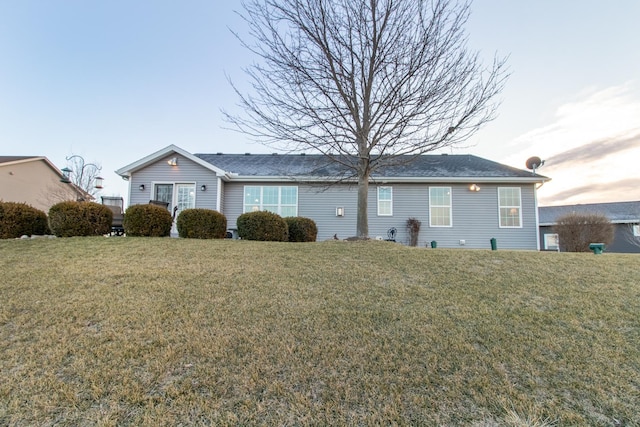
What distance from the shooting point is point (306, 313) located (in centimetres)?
370

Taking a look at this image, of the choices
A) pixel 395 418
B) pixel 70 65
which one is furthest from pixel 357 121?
pixel 70 65

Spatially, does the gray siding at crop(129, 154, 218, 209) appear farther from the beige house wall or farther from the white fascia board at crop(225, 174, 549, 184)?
the beige house wall

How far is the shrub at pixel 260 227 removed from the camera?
8.60 meters

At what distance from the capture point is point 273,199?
41.8ft

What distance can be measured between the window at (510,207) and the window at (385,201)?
4378mm

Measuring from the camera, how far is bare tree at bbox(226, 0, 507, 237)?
7090 millimetres

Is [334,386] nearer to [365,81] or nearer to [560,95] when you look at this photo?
[365,81]

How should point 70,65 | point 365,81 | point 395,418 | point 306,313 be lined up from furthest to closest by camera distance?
point 70,65 < point 365,81 < point 306,313 < point 395,418

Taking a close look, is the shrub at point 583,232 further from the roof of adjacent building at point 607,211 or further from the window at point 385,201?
the window at point 385,201

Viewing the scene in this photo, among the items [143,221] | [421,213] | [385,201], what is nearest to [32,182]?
[143,221]

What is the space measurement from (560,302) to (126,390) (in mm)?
5077

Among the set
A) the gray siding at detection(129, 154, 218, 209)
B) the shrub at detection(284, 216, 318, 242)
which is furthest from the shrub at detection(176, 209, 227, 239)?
the gray siding at detection(129, 154, 218, 209)

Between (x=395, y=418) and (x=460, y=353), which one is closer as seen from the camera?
(x=395, y=418)

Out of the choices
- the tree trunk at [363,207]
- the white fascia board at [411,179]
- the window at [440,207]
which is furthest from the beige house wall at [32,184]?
the window at [440,207]
